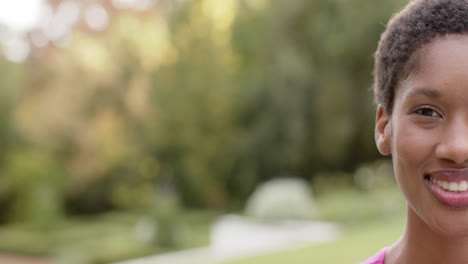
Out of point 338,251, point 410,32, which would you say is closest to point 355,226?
point 338,251

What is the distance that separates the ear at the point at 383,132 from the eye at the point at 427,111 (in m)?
0.12

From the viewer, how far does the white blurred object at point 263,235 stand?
10.5 meters

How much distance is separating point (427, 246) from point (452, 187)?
0.25 m

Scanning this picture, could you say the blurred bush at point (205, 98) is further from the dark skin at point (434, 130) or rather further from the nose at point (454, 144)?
the nose at point (454, 144)

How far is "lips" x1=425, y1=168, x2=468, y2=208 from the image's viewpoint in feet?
3.48

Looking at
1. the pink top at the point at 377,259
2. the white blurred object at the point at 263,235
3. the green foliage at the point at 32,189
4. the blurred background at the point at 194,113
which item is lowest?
the pink top at the point at 377,259

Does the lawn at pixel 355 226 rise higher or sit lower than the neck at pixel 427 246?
higher

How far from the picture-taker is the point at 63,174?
1539 cm

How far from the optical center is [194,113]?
17.2 metres

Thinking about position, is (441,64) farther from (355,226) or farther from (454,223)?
(355,226)

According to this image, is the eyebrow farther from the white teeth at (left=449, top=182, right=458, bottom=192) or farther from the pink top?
the pink top

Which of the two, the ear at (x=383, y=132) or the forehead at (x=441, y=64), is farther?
the ear at (x=383, y=132)

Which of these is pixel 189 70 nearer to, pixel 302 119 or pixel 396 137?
pixel 302 119

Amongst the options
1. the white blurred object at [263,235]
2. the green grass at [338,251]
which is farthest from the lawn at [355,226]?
the white blurred object at [263,235]
